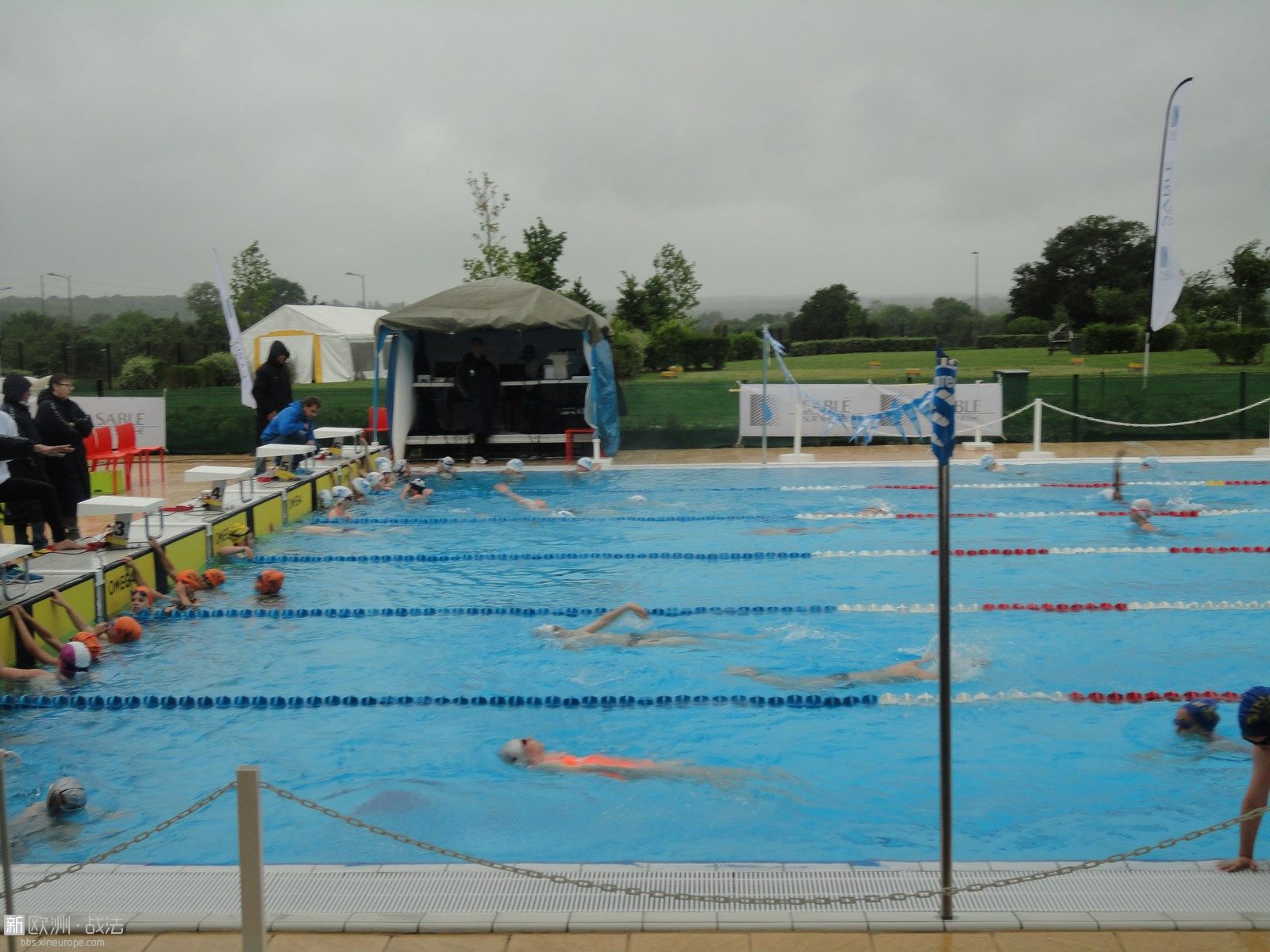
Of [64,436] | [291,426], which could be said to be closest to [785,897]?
[64,436]

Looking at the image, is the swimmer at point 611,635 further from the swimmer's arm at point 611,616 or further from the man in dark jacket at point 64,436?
the man in dark jacket at point 64,436

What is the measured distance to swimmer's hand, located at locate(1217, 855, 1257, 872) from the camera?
4066 millimetres

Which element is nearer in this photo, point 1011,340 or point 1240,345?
point 1240,345

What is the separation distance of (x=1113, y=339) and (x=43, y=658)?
42.2 metres

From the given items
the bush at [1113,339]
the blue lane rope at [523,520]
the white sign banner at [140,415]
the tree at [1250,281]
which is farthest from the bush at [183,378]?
the tree at [1250,281]

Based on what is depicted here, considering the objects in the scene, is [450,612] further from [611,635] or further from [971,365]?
[971,365]

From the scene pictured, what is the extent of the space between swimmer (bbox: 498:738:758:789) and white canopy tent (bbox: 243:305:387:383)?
30.3 meters

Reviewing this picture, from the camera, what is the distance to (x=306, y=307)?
3788cm

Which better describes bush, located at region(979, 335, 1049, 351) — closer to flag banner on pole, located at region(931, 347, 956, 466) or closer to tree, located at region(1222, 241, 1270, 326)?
tree, located at region(1222, 241, 1270, 326)

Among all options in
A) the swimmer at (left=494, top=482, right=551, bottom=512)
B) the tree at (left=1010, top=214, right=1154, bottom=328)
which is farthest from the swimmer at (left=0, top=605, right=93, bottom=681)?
the tree at (left=1010, top=214, right=1154, bottom=328)

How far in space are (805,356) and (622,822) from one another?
46.5m

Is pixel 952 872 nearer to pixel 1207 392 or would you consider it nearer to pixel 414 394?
pixel 414 394

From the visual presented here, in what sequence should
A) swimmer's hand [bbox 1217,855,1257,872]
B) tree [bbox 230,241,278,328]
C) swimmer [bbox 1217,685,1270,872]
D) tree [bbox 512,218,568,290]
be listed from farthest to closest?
tree [bbox 230,241,278,328] < tree [bbox 512,218,568,290] < swimmer [bbox 1217,685,1270,872] < swimmer's hand [bbox 1217,855,1257,872]

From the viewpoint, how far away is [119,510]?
9000 millimetres
